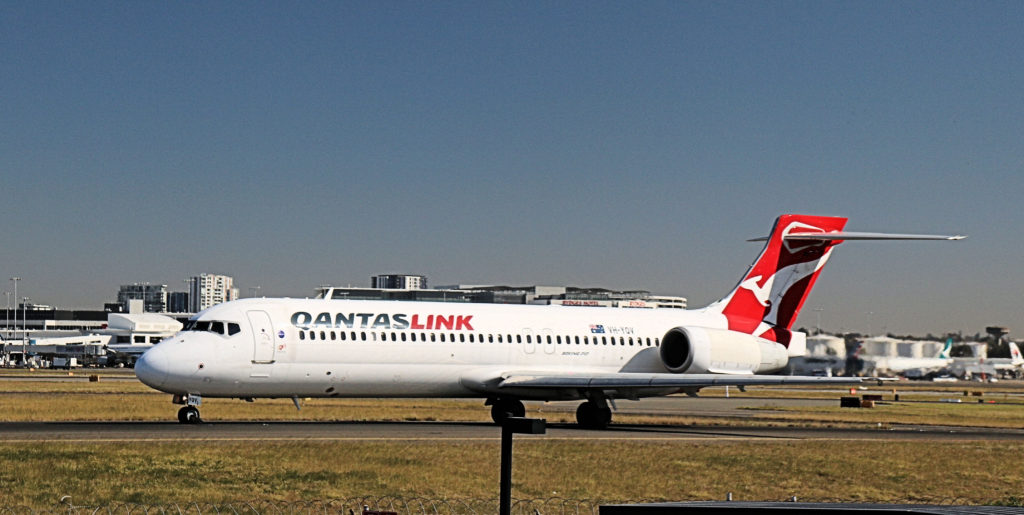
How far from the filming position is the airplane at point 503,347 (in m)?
37.5

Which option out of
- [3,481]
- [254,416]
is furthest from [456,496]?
[254,416]

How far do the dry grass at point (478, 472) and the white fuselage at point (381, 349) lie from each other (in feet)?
23.3

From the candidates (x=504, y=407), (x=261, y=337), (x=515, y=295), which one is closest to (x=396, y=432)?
(x=261, y=337)

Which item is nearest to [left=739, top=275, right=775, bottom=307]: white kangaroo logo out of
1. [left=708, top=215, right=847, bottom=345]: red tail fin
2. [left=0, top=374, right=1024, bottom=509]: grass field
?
[left=708, top=215, right=847, bottom=345]: red tail fin

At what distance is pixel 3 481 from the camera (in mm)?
23516

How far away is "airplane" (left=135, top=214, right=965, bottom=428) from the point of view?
37500 mm

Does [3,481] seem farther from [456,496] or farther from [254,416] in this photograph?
[254,416]

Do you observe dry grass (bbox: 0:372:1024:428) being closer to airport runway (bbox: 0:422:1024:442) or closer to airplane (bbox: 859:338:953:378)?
airport runway (bbox: 0:422:1024:442)

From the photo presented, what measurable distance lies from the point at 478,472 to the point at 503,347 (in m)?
15.0

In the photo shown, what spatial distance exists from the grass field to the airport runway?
194 centimetres

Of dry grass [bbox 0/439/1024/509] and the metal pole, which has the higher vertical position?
the metal pole

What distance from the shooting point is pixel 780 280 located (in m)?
48.9

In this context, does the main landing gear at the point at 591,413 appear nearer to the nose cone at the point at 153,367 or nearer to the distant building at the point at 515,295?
the nose cone at the point at 153,367

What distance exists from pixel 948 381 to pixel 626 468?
125 metres
